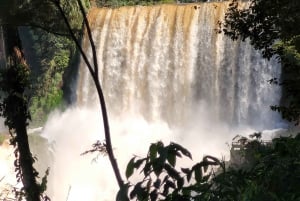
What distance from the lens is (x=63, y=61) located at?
27.2m

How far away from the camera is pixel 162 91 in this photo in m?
21.9

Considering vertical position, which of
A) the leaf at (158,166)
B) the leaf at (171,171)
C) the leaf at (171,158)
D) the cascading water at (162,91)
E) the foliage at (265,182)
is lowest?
the cascading water at (162,91)

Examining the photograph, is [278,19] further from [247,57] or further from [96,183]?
[96,183]

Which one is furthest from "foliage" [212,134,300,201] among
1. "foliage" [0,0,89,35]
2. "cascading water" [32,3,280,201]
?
"cascading water" [32,3,280,201]

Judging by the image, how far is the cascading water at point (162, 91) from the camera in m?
19.7

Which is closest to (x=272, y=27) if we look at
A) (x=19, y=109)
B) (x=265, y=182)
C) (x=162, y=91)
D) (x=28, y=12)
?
(x=28, y=12)

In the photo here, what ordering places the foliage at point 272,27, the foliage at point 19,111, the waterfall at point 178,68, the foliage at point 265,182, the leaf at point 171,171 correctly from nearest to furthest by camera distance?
the foliage at point 265,182, the leaf at point 171,171, the foliage at point 272,27, the foliage at point 19,111, the waterfall at point 178,68

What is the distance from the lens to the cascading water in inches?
774

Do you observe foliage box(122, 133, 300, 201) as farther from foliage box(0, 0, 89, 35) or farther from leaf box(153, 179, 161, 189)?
foliage box(0, 0, 89, 35)

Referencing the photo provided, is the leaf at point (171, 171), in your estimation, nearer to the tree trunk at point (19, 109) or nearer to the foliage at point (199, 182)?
the foliage at point (199, 182)

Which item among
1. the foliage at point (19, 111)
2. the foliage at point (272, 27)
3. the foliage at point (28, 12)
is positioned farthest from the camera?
the foliage at point (19, 111)

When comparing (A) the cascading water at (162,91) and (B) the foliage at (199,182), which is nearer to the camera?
(B) the foliage at (199,182)

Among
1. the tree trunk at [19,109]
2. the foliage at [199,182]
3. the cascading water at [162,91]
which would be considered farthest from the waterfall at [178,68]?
the foliage at [199,182]

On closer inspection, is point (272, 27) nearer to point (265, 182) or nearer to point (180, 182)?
point (265, 182)
